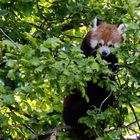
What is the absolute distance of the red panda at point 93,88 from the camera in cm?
349

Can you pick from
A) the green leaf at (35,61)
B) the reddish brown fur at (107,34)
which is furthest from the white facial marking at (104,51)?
the green leaf at (35,61)

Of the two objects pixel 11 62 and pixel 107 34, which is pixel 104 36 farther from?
pixel 11 62

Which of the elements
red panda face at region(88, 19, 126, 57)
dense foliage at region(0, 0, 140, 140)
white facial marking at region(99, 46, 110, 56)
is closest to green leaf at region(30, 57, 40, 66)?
dense foliage at region(0, 0, 140, 140)

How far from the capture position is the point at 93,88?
11.6 ft

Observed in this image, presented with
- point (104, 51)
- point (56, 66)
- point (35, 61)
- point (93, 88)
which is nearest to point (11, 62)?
point (35, 61)

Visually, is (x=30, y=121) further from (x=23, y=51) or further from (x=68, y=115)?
(x=23, y=51)

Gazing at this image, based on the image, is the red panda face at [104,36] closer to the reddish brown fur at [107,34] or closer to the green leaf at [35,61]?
the reddish brown fur at [107,34]

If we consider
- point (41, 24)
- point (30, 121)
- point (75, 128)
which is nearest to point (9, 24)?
point (41, 24)

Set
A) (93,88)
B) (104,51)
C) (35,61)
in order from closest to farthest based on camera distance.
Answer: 1. (35,61)
2. (104,51)
3. (93,88)

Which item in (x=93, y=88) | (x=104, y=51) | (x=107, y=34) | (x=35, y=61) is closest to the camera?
(x=35, y=61)

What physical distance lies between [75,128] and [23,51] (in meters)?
1.29

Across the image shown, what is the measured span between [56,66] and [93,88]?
139 cm

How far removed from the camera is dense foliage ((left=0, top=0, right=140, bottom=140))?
2.21 m

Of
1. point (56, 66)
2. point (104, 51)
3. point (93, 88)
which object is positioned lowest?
point (93, 88)
